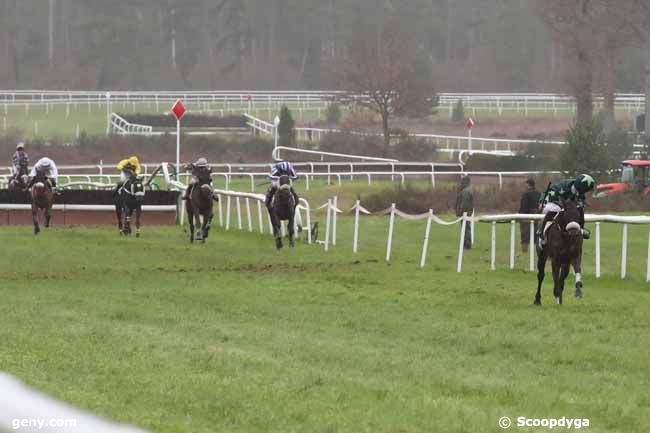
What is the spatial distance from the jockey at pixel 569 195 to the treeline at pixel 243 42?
244ft

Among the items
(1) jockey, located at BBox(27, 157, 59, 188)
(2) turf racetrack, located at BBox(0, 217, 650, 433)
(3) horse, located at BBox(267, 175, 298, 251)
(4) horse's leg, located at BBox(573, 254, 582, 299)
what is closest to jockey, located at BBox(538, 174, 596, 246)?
(4) horse's leg, located at BBox(573, 254, 582, 299)

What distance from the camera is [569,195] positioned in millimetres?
15227

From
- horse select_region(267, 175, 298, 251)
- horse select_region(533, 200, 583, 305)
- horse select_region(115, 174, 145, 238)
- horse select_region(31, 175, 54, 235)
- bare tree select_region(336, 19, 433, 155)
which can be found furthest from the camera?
bare tree select_region(336, 19, 433, 155)

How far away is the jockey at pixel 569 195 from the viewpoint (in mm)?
15062

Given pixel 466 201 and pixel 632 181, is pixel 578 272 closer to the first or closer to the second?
pixel 466 201

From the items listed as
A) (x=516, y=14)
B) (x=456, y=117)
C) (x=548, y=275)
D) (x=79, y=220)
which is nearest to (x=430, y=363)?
(x=548, y=275)

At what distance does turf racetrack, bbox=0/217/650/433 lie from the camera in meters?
8.04

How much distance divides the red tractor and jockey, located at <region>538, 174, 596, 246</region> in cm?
2171

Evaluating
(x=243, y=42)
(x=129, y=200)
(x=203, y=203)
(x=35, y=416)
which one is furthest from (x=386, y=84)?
(x=35, y=416)

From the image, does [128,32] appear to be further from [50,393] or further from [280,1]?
[50,393]

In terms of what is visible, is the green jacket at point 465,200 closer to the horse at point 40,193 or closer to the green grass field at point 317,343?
the green grass field at point 317,343

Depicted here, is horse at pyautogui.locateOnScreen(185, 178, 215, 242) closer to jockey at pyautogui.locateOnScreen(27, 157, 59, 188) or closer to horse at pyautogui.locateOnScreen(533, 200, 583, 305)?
jockey at pyautogui.locateOnScreen(27, 157, 59, 188)

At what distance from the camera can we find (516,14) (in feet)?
304

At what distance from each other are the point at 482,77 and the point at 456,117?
24225 millimetres
